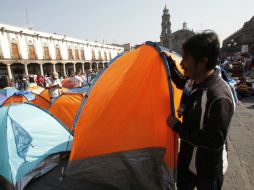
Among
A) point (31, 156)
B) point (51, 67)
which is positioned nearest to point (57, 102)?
point (31, 156)

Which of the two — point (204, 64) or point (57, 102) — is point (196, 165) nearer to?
point (204, 64)

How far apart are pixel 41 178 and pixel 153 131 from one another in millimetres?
2074

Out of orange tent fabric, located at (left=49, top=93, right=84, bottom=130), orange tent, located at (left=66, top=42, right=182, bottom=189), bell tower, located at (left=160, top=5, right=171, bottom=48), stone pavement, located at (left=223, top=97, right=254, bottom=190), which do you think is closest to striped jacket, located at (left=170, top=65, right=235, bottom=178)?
orange tent, located at (left=66, top=42, right=182, bottom=189)

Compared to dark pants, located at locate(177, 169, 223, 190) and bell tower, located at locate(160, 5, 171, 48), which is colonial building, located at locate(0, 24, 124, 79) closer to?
bell tower, located at locate(160, 5, 171, 48)

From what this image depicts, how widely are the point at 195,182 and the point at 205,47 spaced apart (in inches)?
48.4

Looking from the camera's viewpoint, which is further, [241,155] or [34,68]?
[34,68]

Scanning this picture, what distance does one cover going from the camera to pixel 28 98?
20.5ft

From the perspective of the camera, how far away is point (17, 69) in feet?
88.9

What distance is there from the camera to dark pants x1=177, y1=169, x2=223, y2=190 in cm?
168

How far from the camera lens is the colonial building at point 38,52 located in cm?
2400

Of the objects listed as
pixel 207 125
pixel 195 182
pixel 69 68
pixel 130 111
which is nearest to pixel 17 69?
pixel 69 68

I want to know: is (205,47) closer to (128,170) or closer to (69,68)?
(128,170)

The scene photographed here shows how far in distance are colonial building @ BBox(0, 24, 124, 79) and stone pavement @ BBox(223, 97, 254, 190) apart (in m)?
24.9

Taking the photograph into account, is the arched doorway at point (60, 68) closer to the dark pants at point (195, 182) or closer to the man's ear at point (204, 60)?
the dark pants at point (195, 182)
